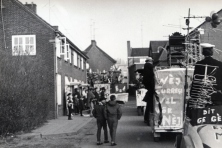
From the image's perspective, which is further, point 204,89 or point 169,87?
point 169,87

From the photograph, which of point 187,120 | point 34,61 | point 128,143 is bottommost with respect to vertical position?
point 128,143

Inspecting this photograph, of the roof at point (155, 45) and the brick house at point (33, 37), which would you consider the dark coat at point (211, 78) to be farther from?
the roof at point (155, 45)

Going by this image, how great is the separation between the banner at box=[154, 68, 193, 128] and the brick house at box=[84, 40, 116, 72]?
63915 mm

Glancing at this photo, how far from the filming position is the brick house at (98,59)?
76.3 m

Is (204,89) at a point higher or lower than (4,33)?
lower

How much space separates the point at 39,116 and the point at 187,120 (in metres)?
12.5

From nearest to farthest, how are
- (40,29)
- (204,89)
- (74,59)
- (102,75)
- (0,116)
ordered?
1. (204,89)
2. (0,116)
3. (40,29)
4. (74,59)
5. (102,75)

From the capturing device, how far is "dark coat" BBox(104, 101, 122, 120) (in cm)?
1267

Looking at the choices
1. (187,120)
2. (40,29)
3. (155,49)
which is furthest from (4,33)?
(155,49)

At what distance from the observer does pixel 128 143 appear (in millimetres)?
12586

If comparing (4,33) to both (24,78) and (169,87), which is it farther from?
(169,87)

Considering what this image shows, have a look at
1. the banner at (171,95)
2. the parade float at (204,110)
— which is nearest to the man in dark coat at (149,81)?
the banner at (171,95)

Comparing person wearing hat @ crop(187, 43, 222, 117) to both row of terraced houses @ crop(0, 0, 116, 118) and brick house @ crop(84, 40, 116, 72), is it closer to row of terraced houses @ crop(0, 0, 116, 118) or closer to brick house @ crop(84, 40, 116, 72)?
row of terraced houses @ crop(0, 0, 116, 118)

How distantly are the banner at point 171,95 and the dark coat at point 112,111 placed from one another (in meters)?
1.30
